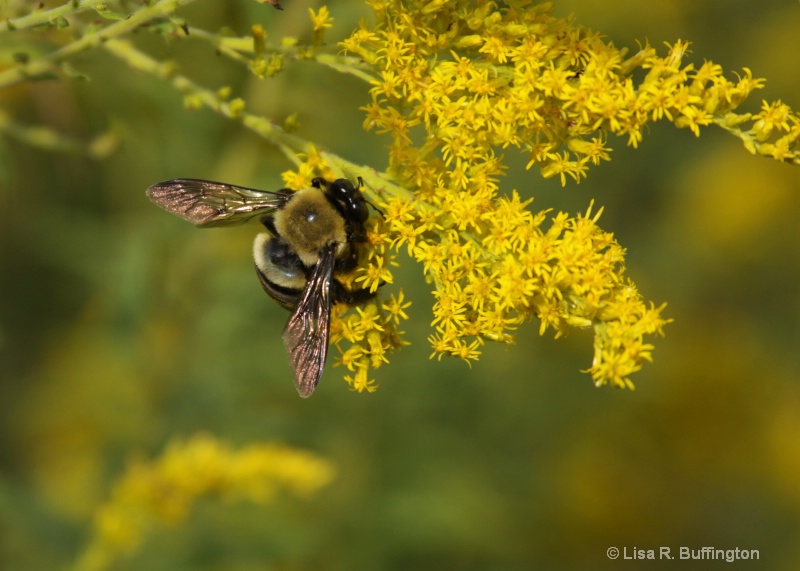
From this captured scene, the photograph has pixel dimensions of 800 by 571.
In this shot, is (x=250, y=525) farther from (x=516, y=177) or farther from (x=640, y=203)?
(x=640, y=203)

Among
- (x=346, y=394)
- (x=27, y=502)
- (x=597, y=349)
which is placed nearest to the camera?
(x=597, y=349)

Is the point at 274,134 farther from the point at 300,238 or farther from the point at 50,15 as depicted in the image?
the point at 50,15

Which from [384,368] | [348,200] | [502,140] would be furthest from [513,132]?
[384,368]

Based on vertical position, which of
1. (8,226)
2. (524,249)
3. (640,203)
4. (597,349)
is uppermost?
(640,203)

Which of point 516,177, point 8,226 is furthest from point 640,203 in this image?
point 8,226

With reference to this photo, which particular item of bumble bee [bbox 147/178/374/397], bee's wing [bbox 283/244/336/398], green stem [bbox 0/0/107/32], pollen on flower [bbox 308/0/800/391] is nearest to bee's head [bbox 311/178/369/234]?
bumble bee [bbox 147/178/374/397]

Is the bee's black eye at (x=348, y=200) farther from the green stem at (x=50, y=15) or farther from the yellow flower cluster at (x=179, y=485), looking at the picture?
the yellow flower cluster at (x=179, y=485)

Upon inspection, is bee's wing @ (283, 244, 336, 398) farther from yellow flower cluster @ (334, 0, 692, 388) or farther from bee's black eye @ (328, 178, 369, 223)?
yellow flower cluster @ (334, 0, 692, 388)
